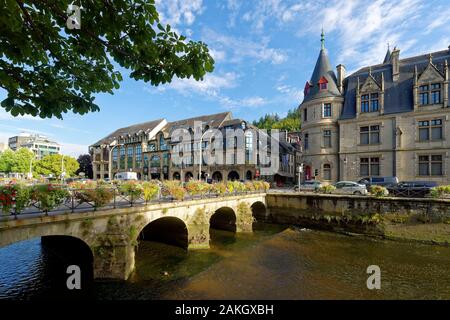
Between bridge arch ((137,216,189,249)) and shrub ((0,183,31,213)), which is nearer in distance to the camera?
shrub ((0,183,31,213))

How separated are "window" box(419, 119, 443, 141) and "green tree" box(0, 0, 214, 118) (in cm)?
2896

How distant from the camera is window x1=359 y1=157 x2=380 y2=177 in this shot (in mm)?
26150

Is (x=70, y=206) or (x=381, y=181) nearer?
(x=70, y=206)

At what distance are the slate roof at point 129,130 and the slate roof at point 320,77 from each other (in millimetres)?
34270

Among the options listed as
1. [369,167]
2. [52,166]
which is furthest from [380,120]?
[52,166]

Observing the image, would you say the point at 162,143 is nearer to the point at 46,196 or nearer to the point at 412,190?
the point at 46,196

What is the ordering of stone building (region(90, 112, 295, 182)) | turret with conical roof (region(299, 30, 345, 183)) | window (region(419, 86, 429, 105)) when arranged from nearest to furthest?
window (region(419, 86, 429, 105))
turret with conical roof (region(299, 30, 345, 183))
stone building (region(90, 112, 295, 182))

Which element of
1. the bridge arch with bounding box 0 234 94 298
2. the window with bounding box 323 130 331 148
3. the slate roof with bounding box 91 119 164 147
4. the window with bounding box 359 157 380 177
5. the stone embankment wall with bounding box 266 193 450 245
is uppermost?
the slate roof with bounding box 91 119 164 147

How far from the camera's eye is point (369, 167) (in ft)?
86.5

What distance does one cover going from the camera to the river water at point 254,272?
901cm

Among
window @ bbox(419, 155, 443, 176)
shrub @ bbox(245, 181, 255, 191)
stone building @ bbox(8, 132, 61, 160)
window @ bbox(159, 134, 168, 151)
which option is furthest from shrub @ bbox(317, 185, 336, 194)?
stone building @ bbox(8, 132, 61, 160)

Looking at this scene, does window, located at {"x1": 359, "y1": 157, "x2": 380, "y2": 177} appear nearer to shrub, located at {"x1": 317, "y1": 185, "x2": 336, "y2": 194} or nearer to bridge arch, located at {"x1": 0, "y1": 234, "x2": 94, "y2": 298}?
shrub, located at {"x1": 317, "y1": 185, "x2": 336, "y2": 194}

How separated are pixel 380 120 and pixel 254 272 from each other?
79.1 feet

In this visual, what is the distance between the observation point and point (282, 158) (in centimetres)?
4272
